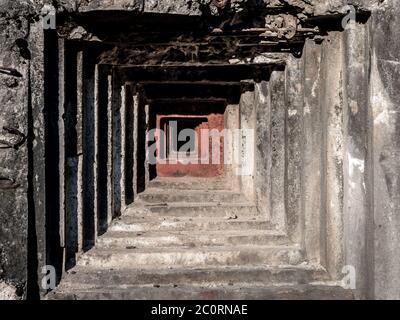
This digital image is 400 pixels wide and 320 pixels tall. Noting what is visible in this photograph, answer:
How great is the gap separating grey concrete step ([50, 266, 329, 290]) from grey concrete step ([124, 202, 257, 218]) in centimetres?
45

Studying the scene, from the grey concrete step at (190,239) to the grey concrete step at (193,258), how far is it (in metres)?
0.08

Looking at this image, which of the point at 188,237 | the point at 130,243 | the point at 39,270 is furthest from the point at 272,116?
the point at 39,270

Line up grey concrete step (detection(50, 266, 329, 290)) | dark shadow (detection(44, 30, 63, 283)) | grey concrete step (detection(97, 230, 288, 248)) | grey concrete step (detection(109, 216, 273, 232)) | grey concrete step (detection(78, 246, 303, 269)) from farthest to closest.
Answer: grey concrete step (detection(109, 216, 273, 232)) → grey concrete step (detection(97, 230, 288, 248)) → grey concrete step (detection(78, 246, 303, 269)) → grey concrete step (detection(50, 266, 329, 290)) → dark shadow (detection(44, 30, 63, 283))

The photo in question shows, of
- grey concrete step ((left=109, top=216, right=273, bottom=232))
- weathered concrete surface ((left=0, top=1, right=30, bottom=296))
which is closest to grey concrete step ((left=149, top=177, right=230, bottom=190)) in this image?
grey concrete step ((left=109, top=216, right=273, bottom=232))

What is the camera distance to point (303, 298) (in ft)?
8.20

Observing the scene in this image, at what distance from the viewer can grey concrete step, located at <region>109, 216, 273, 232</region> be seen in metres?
2.89

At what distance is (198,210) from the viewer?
2986 millimetres

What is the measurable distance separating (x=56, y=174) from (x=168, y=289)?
0.85 m

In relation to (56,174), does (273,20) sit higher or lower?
higher

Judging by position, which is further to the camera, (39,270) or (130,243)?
(130,243)

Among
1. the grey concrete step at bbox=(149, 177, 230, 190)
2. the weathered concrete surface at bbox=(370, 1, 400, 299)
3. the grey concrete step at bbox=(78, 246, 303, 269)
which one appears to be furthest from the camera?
the grey concrete step at bbox=(149, 177, 230, 190)

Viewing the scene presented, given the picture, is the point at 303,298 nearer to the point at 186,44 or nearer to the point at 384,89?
the point at 384,89

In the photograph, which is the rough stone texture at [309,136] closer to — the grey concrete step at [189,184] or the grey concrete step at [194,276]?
the grey concrete step at [194,276]

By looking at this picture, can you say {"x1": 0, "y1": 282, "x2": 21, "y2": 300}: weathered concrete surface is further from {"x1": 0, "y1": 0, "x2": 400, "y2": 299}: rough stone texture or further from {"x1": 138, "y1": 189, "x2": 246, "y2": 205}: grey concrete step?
{"x1": 138, "y1": 189, "x2": 246, "y2": 205}: grey concrete step
